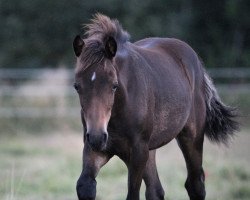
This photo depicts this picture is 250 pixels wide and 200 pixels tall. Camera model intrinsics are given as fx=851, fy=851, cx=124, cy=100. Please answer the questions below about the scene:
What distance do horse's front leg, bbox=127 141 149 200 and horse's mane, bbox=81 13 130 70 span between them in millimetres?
856

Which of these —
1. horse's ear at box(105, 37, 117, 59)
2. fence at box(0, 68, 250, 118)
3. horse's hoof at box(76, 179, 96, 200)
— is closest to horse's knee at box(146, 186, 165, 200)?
horse's hoof at box(76, 179, 96, 200)

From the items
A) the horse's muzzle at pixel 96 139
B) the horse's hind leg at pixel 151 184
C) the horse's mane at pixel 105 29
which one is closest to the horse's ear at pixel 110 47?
the horse's mane at pixel 105 29

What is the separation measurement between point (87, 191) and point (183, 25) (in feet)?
56.2

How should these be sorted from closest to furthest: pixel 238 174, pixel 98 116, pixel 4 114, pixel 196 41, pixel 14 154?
1. pixel 98 116
2. pixel 238 174
3. pixel 14 154
4. pixel 4 114
5. pixel 196 41

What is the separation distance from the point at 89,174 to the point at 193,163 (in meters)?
1.91

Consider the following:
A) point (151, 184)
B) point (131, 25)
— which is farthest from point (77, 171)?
point (131, 25)

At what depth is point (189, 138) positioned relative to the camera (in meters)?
8.45

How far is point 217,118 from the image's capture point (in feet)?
29.5

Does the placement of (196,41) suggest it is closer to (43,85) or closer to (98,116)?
(43,85)

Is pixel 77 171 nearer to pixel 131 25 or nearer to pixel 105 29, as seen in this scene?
pixel 105 29

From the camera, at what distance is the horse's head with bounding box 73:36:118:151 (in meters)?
6.18

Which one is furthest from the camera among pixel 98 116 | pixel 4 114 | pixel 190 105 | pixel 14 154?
pixel 4 114

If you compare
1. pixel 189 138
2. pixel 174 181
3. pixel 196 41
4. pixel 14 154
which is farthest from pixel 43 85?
pixel 189 138

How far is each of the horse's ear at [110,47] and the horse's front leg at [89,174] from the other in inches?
31.2
